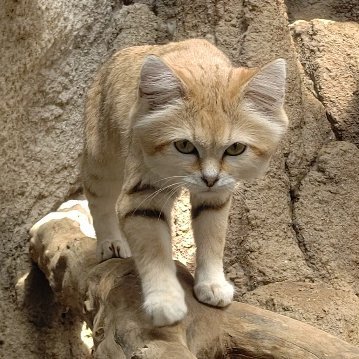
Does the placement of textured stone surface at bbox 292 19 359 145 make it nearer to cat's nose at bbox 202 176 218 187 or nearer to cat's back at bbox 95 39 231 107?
cat's back at bbox 95 39 231 107

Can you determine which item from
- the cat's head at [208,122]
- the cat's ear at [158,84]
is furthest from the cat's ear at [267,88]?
the cat's ear at [158,84]

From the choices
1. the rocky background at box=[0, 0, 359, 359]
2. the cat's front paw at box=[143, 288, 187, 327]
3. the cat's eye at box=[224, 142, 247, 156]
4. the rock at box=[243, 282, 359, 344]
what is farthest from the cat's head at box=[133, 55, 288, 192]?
the rocky background at box=[0, 0, 359, 359]

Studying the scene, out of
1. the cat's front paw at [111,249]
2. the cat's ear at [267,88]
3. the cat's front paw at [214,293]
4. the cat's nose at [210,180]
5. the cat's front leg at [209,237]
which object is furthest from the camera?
the cat's front paw at [111,249]

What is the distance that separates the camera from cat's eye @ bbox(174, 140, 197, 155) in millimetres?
2633

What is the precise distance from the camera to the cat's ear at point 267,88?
2.70 meters

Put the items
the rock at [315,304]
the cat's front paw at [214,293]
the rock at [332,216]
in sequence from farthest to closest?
1. the rock at [332,216]
2. the rock at [315,304]
3. the cat's front paw at [214,293]

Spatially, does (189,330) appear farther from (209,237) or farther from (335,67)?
(335,67)

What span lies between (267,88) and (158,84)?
39cm

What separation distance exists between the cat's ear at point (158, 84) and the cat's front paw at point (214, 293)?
71cm

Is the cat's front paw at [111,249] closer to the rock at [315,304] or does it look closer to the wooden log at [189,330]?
the wooden log at [189,330]

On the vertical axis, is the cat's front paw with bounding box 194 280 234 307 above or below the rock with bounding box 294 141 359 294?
above

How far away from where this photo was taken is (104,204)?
11.7 ft

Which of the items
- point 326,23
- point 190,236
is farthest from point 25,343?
point 326,23

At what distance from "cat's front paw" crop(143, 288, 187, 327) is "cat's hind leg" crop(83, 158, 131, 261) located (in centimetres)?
75
